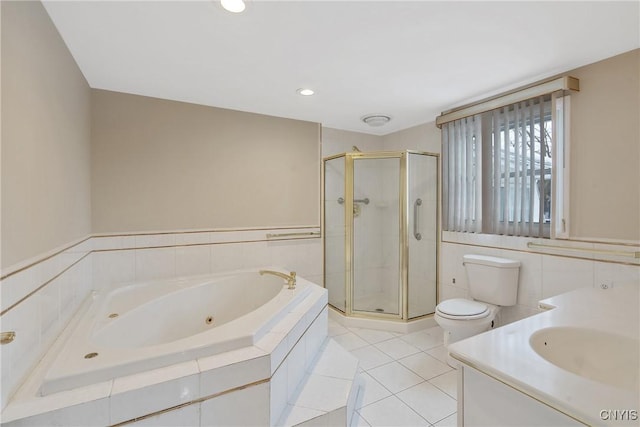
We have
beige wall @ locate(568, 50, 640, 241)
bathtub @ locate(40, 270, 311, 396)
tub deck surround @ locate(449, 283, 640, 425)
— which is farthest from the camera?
beige wall @ locate(568, 50, 640, 241)

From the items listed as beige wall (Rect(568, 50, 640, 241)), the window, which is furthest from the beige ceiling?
the window

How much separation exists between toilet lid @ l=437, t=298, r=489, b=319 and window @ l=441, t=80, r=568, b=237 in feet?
2.04

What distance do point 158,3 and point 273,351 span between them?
5.55 ft

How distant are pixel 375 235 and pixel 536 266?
142 cm

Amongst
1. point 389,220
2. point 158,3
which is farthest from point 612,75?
point 158,3

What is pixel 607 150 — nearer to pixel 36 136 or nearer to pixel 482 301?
pixel 482 301

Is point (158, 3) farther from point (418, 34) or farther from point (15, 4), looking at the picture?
point (418, 34)

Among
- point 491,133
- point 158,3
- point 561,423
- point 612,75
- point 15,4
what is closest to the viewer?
point 561,423

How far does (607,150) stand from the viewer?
185cm

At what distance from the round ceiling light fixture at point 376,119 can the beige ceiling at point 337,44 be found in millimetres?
525

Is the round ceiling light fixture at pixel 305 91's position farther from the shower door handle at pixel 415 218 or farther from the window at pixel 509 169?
the shower door handle at pixel 415 218

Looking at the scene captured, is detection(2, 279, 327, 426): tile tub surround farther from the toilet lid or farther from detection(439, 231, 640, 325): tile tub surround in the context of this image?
detection(439, 231, 640, 325): tile tub surround

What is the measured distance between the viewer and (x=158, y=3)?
54.4 inches

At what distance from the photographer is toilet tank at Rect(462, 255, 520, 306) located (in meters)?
2.34
